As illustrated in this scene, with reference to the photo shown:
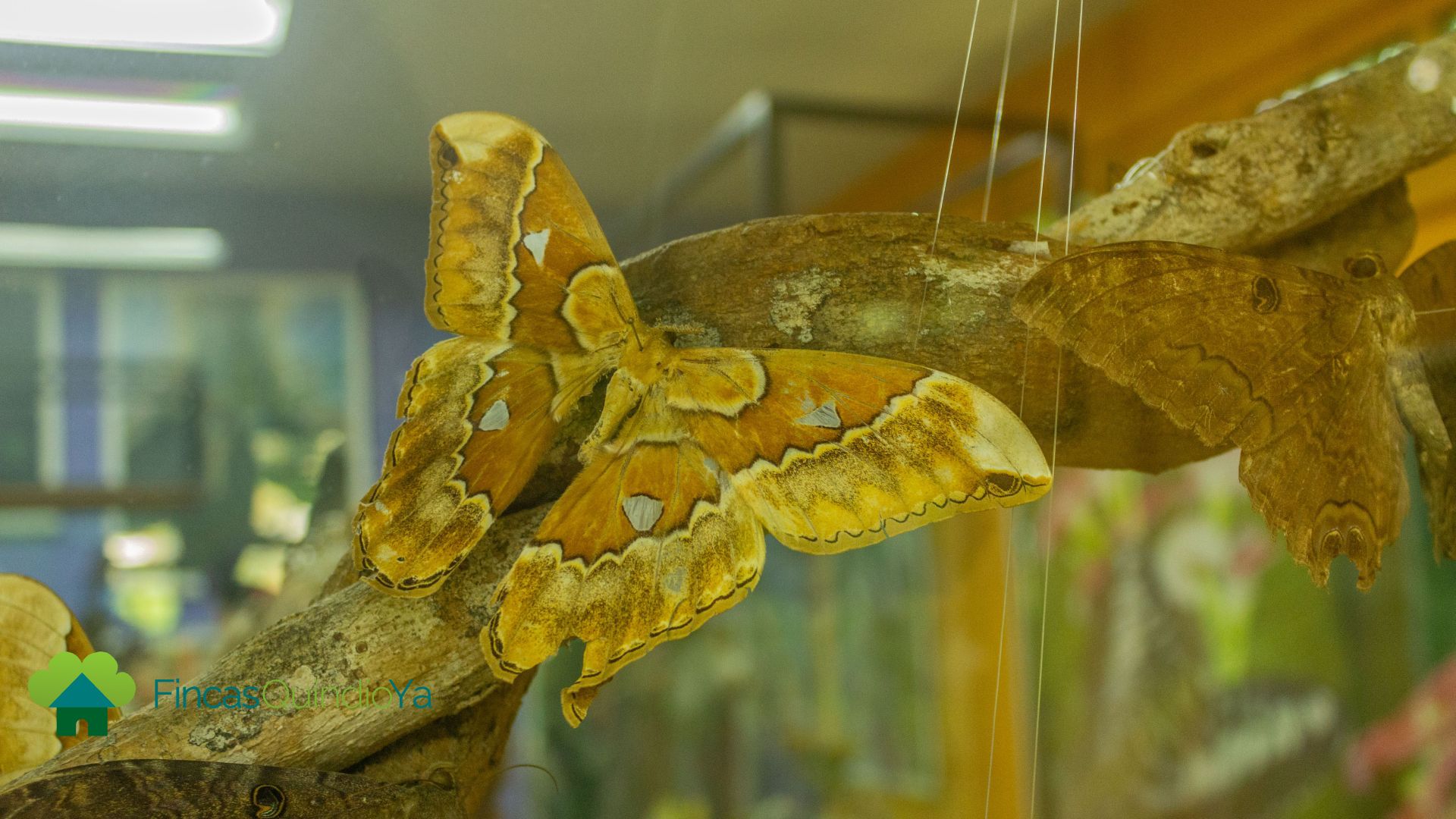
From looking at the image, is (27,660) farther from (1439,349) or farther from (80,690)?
(1439,349)

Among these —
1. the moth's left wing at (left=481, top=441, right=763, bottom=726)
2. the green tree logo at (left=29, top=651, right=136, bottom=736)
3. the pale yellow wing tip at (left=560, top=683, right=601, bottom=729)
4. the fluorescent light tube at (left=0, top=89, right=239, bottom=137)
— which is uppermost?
the fluorescent light tube at (left=0, top=89, right=239, bottom=137)

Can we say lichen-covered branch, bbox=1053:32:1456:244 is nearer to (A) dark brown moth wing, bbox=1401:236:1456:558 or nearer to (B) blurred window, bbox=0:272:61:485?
(A) dark brown moth wing, bbox=1401:236:1456:558

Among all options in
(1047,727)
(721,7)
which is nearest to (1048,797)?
(1047,727)

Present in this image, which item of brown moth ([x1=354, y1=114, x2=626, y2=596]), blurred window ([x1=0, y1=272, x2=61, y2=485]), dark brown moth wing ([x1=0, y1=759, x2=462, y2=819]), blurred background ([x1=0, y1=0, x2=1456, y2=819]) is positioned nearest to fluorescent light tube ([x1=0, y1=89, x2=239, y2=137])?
blurred background ([x1=0, y1=0, x2=1456, y2=819])

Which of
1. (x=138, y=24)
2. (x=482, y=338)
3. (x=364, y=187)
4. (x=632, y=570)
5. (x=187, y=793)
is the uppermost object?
(x=138, y=24)

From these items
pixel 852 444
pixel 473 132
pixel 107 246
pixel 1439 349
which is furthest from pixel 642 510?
pixel 1439 349

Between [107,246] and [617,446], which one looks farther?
[107,246]
